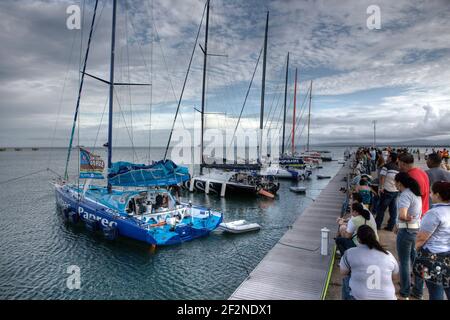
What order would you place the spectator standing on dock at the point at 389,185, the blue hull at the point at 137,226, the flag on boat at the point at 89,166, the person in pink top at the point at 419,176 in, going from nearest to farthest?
the person in pink top at the point at 419,176 < the spectator standing on dock at the point at 389,185 < the blue hull at the point at 137,226 < the flag on boat at the point at 89,166

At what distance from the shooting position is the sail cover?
1524cm

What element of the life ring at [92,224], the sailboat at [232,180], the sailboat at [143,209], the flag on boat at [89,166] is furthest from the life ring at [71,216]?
the sailboat at [232,180]

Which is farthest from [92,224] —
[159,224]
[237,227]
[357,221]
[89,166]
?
[357,221]

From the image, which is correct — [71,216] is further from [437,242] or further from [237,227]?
[437,242]

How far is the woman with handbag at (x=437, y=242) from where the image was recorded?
14.0 feet

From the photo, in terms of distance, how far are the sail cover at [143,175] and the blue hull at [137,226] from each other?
182cm

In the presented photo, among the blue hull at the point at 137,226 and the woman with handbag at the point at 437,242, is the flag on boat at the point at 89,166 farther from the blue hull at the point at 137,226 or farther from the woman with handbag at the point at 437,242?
the woman with handbag at the point at 437,242

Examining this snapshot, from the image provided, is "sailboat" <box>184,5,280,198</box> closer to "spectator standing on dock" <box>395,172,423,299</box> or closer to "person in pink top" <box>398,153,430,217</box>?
"person in pink top" <box>398,153,430,217</box>

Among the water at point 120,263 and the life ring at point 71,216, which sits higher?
the life ring at point 71,216

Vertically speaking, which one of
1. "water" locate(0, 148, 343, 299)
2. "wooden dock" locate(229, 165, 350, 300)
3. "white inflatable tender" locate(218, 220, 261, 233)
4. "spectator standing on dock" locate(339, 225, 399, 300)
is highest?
"spectator standing on dock" locate(339, 225, 399, 300)

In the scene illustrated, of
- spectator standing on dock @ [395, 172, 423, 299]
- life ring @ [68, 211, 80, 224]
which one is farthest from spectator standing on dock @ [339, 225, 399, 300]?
life ring @ [68, 211, 80, 224]

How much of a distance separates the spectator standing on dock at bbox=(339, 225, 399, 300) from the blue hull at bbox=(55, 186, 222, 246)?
11.2m
